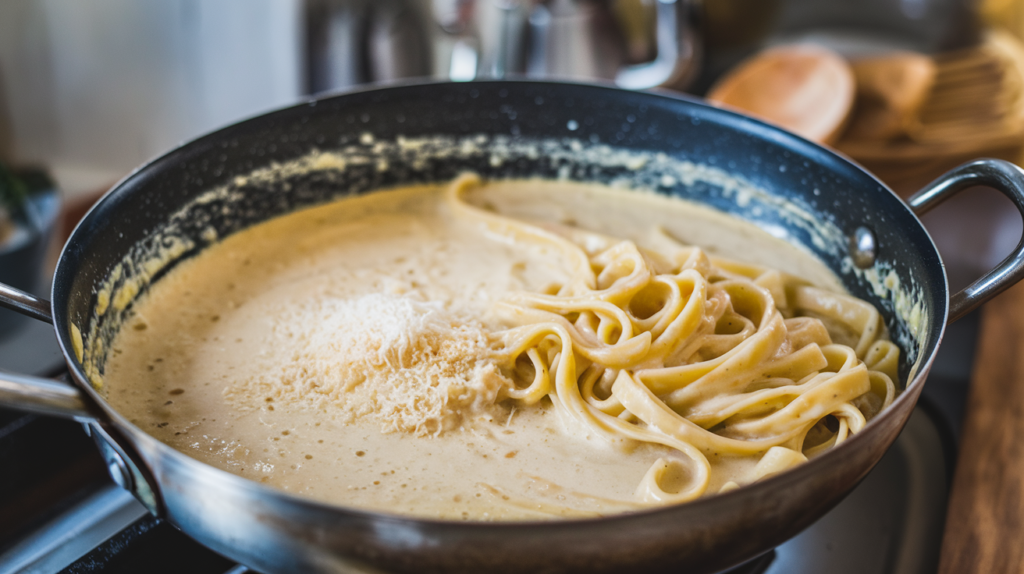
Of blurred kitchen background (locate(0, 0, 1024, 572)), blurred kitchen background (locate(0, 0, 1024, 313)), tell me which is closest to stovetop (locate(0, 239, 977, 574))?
blurred kitchen background (locate(0, 0, 1024, 572))

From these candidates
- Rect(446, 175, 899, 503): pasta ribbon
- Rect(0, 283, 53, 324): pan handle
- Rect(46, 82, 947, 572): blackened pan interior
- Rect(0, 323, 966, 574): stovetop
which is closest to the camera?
Rect(46, 82, 947, 572): blackened pan interior

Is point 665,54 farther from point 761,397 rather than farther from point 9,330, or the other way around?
point 9,330

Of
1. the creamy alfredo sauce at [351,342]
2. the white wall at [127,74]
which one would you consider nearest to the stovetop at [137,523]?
the creamy alfredo sauce at [351,342]

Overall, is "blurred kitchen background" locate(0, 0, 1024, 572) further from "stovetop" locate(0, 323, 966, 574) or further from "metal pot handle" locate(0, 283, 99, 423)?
"metal pot handle" locate(0, 283, 99, 423)

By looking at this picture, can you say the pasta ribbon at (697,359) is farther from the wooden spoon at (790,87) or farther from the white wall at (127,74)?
the white wall at (127,74)

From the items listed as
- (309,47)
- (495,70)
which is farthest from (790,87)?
(309,47)
